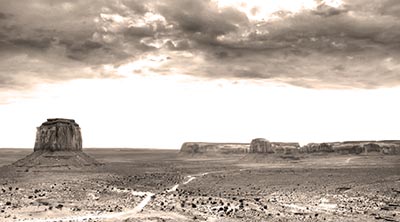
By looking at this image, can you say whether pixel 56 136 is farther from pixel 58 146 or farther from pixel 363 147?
pixel 363 147

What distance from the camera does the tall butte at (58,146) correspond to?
89.4m

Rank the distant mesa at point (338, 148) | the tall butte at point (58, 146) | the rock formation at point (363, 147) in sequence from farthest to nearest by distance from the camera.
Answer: the distant mesa at point (338, 148)
the rock formation at point (363, 147)
the tall butte at point (58, 146)

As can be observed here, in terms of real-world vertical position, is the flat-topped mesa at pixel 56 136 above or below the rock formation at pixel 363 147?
above

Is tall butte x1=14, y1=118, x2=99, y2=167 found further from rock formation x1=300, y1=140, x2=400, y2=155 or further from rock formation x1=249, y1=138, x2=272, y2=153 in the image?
rock formation x1=300, y1=140, x2=400, y2=155

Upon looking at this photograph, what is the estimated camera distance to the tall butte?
89.4 meters

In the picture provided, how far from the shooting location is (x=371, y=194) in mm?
44125

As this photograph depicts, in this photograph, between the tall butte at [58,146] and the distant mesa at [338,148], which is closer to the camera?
the tall butte at [58,146]

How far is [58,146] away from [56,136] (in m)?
2.68

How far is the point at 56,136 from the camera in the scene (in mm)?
95188

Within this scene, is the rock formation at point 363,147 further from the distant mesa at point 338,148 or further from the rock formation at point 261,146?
the rock formation at point 261,146

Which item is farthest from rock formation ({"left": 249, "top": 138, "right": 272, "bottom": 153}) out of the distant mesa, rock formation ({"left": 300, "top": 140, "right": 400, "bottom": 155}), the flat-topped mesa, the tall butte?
the flat-topped mesa

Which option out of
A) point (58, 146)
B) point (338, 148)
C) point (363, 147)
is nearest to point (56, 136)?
point (58, 146)

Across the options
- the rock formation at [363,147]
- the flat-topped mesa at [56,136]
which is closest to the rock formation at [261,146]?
the rock formation at [363,147]

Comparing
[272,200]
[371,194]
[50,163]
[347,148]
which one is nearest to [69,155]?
[50,163]
